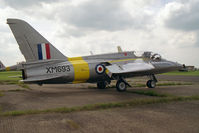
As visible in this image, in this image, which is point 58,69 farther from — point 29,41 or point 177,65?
point 177,65

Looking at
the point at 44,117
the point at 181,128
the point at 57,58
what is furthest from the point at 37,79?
the point at 181,128

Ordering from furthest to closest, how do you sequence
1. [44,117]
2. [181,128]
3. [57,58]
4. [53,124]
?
[57,58] → [44,117] → [53,124] → [181,128]

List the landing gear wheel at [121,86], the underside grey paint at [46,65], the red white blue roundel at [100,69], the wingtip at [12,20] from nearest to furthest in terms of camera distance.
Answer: the wingtip at [12,20]
the underside grey paint at [46,65]
the landing gear wheel at [121,86]
the red white blue roundel at [100,69]

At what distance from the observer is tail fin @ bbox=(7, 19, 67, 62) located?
9.30 m

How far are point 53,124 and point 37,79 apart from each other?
18.3 ft

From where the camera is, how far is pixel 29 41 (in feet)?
31.2

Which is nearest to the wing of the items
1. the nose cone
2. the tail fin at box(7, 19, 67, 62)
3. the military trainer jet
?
the military trainer jet

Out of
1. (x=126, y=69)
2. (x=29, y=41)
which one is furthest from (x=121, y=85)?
(x=29, y=41)

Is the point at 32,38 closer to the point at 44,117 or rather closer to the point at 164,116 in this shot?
the point at 44,117

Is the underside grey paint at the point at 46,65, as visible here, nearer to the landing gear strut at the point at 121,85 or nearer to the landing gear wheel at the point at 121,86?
the landing gear strut at the point at 121,85

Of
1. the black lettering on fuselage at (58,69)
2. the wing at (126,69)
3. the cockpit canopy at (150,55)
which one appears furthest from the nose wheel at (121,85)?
the black lettering on fuselage at (58,69)

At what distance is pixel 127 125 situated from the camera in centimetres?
402

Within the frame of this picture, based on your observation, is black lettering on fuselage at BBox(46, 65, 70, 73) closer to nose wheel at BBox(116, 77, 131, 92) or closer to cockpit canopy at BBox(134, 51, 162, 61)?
nose wheel at BBox(116, 77, 131, 92)

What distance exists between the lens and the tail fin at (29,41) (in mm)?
9297
